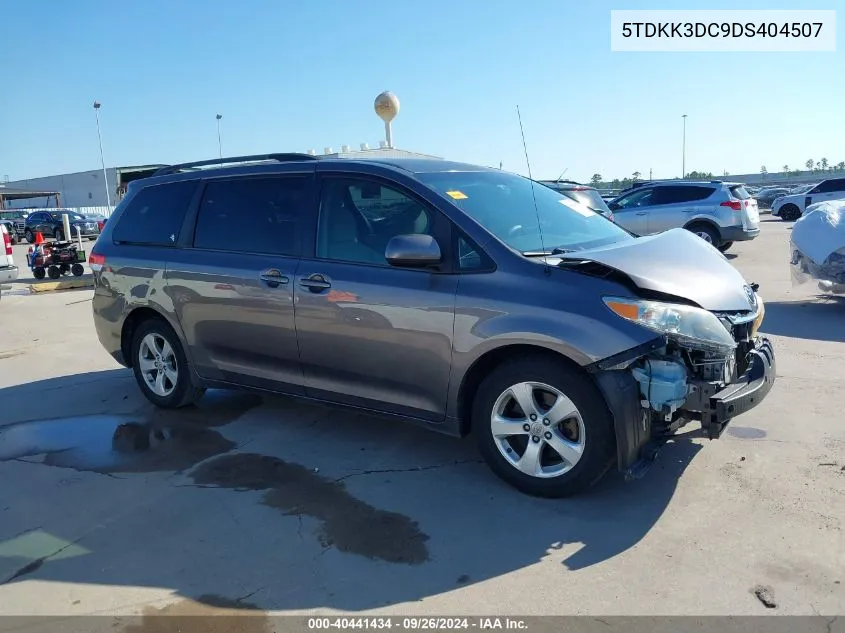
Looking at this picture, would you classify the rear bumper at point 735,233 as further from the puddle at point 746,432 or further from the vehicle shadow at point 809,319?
the puddle at point 746,432

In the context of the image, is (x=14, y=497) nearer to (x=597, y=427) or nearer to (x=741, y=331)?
(x=597, y=427)

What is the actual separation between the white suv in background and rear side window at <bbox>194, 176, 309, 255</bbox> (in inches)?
797

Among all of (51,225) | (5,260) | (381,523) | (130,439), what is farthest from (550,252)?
(51,225)

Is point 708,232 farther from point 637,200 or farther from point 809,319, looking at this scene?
point 809,319

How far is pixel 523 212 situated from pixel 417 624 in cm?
265

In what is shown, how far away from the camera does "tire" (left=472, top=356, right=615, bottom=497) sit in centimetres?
353

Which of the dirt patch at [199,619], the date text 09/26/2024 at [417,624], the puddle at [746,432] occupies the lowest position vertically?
the date text 09/26/2024 at [417,624]

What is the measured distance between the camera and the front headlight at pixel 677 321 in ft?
11.3

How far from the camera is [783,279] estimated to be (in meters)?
11.7

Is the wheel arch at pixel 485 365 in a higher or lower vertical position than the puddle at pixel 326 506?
higher

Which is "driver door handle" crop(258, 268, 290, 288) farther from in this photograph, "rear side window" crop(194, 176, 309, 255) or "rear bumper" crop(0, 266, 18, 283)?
"rear bumper" crop(0, 266, 18, 283)

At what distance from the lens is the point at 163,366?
5.57 m

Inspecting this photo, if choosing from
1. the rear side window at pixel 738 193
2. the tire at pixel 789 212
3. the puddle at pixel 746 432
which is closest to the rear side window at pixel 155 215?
the puddle at pixel 746 432

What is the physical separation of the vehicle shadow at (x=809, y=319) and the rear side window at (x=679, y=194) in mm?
6038
